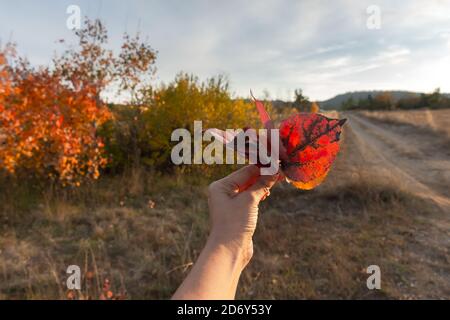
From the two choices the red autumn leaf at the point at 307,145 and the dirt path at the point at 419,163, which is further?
the dirt path at the point at 419,163

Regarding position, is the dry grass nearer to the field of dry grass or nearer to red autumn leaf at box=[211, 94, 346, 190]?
the field of dry grass

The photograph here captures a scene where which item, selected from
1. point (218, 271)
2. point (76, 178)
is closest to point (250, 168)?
point (218, 271)

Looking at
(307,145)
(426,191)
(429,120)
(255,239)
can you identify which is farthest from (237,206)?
(429,120)

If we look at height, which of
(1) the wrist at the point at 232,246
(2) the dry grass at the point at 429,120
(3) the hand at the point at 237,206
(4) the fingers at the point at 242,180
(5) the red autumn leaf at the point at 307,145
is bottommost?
(1) the wrist at the point at 232,246

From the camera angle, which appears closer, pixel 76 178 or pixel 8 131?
pixel 8 131

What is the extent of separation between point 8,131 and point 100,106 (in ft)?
5.73

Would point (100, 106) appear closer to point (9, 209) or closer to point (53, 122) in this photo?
point (53, 122)

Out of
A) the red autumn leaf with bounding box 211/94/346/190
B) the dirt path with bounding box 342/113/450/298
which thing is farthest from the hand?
the dirt path with bounding box 342/113/450/298

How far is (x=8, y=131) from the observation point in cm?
506

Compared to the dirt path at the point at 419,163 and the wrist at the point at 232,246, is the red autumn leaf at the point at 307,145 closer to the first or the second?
the wrist at the point at 232,246

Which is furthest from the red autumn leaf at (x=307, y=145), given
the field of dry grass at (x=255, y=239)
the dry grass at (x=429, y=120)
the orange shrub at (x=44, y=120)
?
the dry grass at (x=429, y=120)

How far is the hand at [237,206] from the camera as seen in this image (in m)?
1.01

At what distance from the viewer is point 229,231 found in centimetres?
102
